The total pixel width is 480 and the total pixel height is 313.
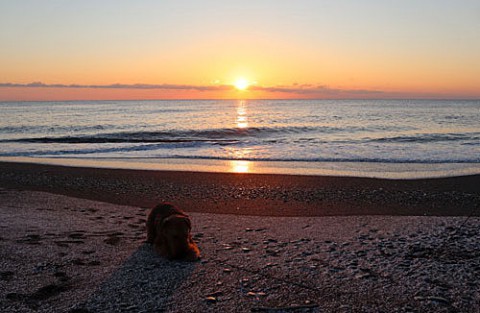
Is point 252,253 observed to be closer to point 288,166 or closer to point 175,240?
point 175,240

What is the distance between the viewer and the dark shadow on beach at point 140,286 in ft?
13.1

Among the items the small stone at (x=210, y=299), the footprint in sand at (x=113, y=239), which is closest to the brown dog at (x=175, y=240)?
the footprint in sand at (x=113, y=239)

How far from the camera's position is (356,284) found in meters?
4.61

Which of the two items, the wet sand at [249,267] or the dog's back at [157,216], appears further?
the dog's back at [157,216]

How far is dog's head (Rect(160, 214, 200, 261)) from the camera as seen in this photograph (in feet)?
17.5

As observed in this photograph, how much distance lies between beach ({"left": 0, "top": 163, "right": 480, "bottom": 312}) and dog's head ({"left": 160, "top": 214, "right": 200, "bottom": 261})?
20 cm

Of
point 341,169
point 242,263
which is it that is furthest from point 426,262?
point 341,169

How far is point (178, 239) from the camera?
537cm

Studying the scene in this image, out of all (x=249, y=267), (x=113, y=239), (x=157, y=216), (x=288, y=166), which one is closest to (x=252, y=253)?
(x=249, y=267)

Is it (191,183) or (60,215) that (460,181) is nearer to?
(191,183)

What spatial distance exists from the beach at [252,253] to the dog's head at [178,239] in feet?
0.67

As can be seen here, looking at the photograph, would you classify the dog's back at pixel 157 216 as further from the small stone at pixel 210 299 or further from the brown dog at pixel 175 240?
the small stone at pixel 210 299

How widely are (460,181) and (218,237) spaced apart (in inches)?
352

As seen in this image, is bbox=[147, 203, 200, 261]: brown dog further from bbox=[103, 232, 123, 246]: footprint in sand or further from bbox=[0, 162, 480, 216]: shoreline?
bbox=[0, 162, 480, 216]: shoreline
